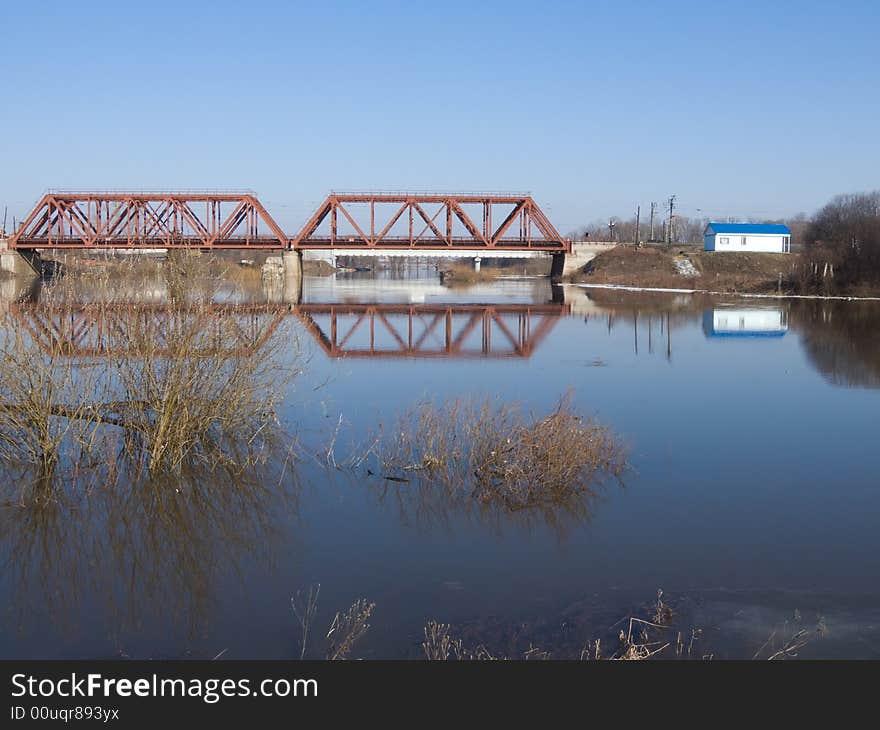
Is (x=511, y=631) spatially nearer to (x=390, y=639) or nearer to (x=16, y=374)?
(x=390, y=639)

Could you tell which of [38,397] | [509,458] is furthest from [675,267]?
[38,397]

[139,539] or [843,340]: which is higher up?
[843,340]

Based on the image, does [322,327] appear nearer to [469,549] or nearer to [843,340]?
[843,340]

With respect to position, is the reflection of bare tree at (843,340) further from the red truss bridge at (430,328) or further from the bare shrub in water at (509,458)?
the bare shrub in water at (509,458)

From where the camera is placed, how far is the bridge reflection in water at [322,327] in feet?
41.8

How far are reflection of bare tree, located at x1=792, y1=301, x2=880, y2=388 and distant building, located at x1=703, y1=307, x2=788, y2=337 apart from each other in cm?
90

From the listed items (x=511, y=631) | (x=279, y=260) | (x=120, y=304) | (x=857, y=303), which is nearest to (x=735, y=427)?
(x=511, y=631)

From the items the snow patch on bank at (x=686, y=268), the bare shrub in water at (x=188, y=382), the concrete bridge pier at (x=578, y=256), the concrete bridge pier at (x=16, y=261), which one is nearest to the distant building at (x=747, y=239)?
the snow patch on bank at (x=686, y=268)

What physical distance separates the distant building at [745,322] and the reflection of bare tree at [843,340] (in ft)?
2.95

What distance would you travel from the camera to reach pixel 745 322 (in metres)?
43.3

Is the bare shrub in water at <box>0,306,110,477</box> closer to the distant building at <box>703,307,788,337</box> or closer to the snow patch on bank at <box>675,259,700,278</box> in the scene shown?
the distant building at <box>703,307,788,337</box>

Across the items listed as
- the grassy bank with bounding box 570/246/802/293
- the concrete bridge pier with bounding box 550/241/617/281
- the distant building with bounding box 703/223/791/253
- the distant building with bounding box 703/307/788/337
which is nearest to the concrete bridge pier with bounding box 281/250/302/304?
the concrete bridge pier with bounding box 550/241/617/281

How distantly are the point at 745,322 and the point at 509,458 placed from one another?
111 ft

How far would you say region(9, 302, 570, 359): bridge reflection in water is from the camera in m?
12.8
